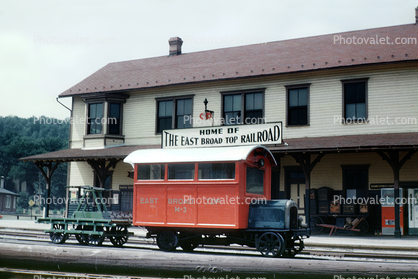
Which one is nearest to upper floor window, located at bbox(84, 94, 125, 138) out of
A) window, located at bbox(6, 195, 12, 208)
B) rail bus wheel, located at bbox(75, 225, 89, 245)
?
rail bus wheel, located at bbox(75, 225, 89, 245)

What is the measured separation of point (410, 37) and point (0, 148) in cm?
8873

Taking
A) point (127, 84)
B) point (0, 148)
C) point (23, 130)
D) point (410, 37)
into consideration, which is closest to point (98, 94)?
point (127, 84)

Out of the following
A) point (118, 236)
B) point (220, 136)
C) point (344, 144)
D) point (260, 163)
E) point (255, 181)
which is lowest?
point (118, 236)

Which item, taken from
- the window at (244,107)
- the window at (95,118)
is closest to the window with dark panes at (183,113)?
the window at (244,107)

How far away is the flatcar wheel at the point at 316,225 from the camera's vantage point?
1848 cm

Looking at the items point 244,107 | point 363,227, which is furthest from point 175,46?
point 363,227

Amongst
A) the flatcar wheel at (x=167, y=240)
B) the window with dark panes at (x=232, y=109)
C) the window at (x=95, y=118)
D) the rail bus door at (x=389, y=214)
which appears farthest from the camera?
the window at (x=95, y=118)

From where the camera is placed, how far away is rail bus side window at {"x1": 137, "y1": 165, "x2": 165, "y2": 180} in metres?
11.2

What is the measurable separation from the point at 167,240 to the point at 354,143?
8716mm

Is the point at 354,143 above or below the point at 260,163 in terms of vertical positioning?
above

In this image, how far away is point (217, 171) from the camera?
1059 cm

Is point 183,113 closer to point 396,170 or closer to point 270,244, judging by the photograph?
point 396,170

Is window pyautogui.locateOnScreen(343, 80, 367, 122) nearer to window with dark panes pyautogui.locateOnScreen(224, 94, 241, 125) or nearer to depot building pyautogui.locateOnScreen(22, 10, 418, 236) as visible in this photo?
depot building pyautogui.locateOnScreen(22, 10, 418, 236)

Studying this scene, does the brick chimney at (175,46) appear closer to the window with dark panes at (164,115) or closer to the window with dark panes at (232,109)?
the window with dark panes at (164,115)
